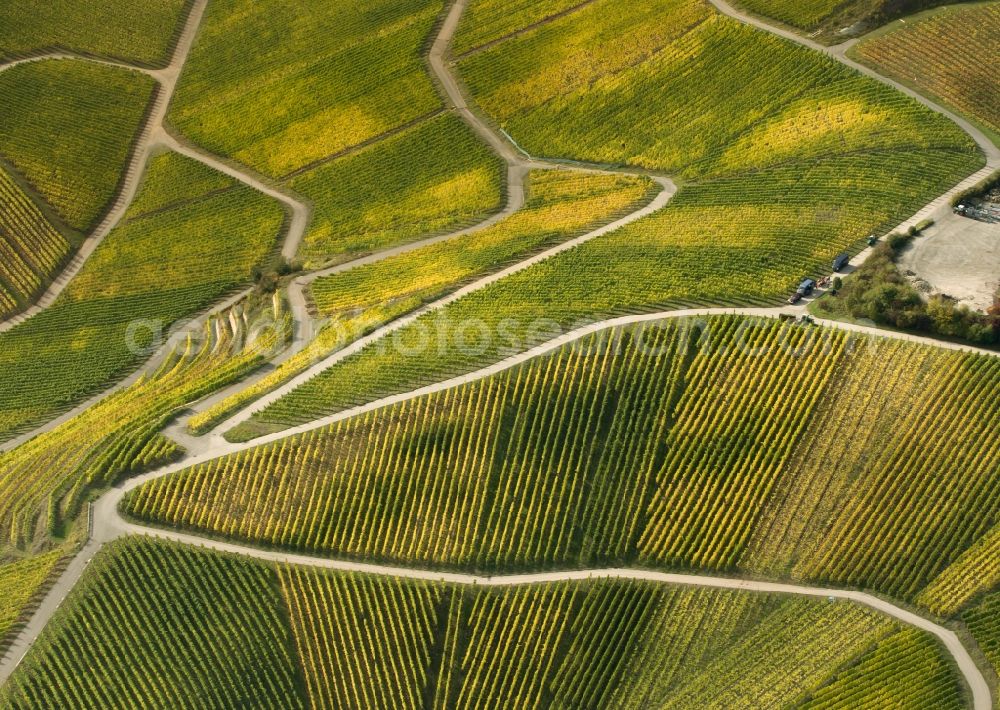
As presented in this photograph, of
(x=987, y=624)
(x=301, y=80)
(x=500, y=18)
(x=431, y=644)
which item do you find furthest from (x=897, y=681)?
(x=301, y=80)

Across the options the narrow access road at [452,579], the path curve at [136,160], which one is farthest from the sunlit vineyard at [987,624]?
the path curve at [136,160]

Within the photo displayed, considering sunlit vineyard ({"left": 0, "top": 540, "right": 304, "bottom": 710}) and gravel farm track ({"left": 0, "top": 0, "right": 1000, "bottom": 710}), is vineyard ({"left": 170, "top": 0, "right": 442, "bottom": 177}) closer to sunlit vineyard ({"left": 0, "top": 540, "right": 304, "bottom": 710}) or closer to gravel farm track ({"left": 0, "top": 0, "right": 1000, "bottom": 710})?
gravel farm track ({"left": 0, "top": 0, "right": 1000, "bottom": 710})

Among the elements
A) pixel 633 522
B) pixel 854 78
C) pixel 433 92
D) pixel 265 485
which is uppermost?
pixel 433 92

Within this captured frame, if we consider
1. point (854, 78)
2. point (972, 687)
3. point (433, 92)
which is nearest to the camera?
point (972, 687)

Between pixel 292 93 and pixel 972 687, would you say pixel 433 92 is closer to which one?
pixel 292 93

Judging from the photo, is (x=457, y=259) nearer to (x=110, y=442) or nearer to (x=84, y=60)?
(x=110, y=442)

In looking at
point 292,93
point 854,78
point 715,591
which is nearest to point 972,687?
point 715,591

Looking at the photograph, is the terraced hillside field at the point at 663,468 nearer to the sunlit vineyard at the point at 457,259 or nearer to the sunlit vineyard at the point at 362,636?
the sunlit vineyard at the point at 362,636
